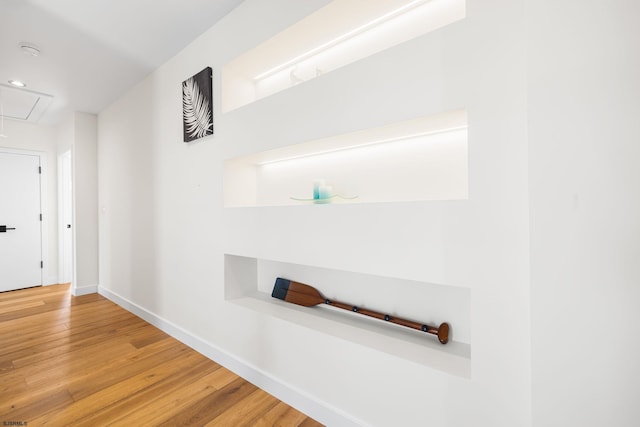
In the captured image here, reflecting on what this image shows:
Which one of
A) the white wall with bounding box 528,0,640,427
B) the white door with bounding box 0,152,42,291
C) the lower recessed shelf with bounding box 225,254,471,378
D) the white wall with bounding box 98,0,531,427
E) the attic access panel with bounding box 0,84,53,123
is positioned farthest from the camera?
the white door with bounding box 0,152,42,291

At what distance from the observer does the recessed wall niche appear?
1.36 m

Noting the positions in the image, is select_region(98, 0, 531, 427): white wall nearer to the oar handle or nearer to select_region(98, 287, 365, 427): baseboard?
select_region(98, 287, 365, 427): baseboard

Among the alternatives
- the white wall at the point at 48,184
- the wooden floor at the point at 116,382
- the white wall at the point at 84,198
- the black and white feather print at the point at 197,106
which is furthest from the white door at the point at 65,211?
the black and white feather print at the point at 197,106

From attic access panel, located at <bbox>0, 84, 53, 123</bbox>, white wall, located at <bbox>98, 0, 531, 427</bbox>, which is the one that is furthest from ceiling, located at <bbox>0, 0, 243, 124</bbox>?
white wall, located at <bbox>98, 0, 531, 427</bbox>

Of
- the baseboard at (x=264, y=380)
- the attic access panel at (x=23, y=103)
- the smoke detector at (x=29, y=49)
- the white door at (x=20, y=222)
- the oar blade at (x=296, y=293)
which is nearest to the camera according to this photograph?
the baseboard at (x=264, y=380)

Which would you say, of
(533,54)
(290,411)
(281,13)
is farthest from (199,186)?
(533,54)

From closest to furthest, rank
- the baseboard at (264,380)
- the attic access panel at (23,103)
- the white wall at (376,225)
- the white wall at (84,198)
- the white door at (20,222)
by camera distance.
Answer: the white wall at (376,225) < the baseboard at (264,380) < the attic access panel at (23,103) < the white wall at (84,198) < the white door at (20,222)

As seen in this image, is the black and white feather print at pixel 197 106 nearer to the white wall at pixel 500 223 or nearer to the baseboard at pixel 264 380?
the white wall at pixel 500 223

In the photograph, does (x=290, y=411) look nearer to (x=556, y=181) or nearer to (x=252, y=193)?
(x=252, y=193)

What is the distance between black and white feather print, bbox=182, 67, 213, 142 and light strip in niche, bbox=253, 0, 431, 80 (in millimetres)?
370

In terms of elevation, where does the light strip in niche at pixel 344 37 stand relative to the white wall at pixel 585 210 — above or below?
above

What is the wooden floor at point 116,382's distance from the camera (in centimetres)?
157

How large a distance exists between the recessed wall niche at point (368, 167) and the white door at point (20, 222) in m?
4.17

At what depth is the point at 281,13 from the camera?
1.68m
